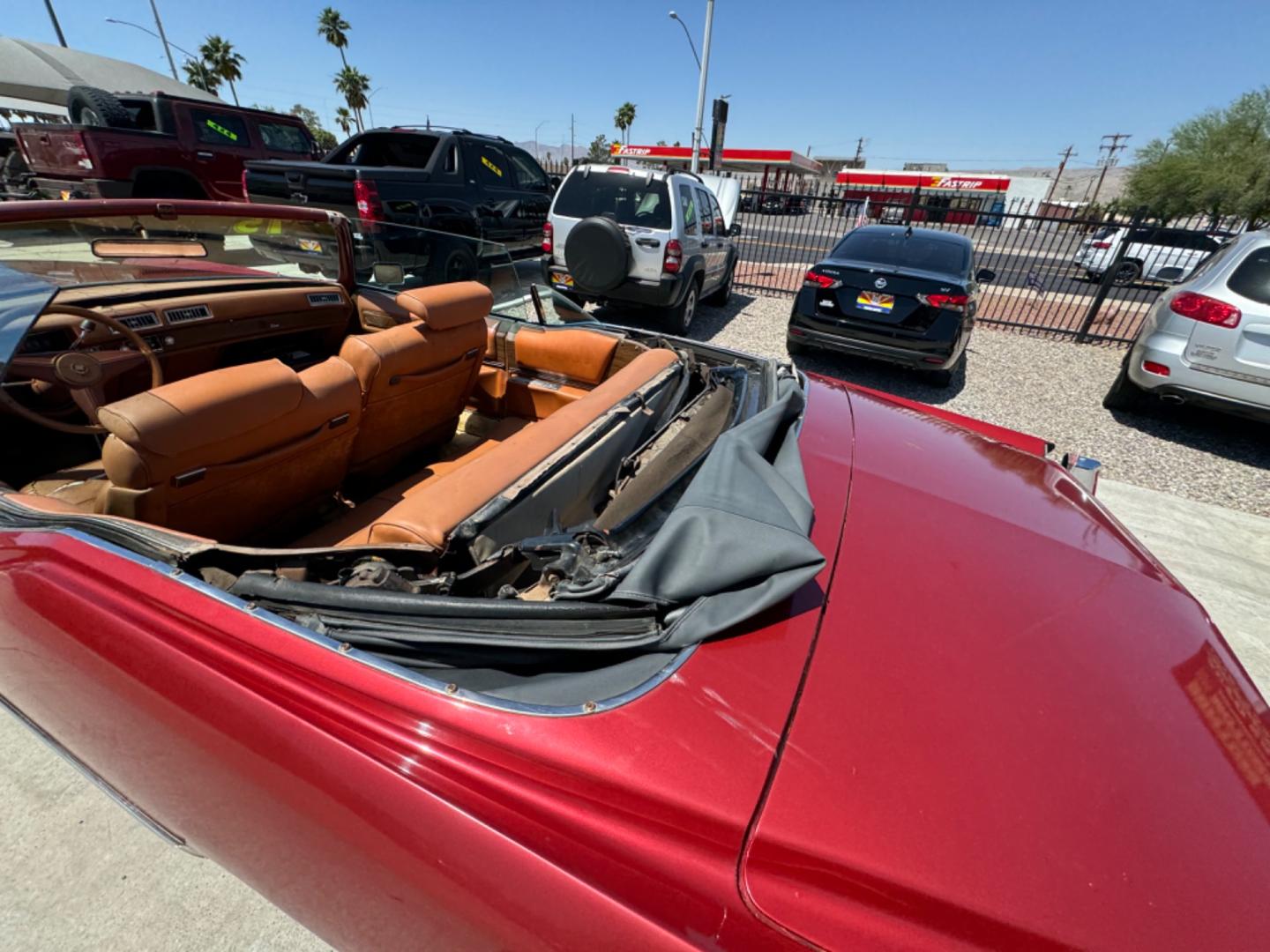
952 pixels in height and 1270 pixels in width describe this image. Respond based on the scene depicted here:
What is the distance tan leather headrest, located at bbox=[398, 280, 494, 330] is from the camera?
2.15 m

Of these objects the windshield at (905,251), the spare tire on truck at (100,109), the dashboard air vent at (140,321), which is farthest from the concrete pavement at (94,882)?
the spare tire on truck at (100,109)

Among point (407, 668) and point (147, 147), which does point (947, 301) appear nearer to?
point (407, 668)

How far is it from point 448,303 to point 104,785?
5.95 feet

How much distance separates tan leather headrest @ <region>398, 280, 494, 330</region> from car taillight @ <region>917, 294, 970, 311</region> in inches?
177

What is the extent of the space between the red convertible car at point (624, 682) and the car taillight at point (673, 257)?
4.61 m

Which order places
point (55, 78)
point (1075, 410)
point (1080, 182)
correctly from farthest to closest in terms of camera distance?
point (1080, 182), point (55, 78), point (1075, 410)

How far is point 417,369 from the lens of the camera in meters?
2.18

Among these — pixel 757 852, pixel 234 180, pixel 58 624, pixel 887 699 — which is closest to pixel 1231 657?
pixel 887 699

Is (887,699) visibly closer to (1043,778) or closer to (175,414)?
(1043,778)

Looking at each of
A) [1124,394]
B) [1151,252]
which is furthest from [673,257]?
[1151,252]

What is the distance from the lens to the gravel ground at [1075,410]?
4.44m

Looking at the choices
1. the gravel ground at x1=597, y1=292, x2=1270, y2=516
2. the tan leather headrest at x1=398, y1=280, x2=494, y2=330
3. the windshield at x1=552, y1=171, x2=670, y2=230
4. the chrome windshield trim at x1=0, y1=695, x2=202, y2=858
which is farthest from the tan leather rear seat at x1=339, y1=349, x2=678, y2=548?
the windshield at x1=552, y1=171, x2=670, y2=230

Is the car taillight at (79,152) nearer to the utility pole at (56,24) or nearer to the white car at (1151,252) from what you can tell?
the white car at (1151,252)

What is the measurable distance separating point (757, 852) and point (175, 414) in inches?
61.3
